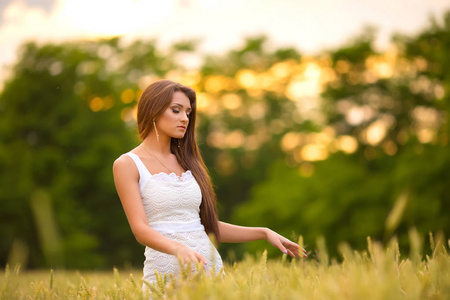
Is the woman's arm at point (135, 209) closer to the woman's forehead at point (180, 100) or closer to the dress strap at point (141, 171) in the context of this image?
the dress strap at point (141, 171)

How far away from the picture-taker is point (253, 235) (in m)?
3.72

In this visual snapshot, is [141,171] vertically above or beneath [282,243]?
above

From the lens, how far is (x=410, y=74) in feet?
87.4

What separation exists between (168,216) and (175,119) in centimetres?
69

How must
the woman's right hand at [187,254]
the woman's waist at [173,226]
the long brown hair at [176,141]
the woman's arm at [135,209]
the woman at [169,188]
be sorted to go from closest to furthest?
the woman's right hand at [187,254] → the woman's arm at [135,209] → the woman at [169,188] → the woman's waist at [173,226] → the long brown hair at [176,141]

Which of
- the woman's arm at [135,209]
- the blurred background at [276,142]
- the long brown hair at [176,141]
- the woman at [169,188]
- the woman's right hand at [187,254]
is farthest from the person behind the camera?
the blurred background at [276,142]

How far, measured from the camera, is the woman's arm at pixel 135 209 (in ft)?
9.93

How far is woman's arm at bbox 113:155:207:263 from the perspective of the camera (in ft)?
9.93

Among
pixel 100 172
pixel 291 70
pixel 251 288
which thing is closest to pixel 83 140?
pixel 100 172

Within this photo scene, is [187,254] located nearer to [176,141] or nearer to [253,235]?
[253,235]

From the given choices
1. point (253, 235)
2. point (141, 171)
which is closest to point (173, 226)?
point (141, 171)

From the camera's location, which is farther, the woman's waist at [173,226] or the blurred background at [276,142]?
the blurred background at [276,142]

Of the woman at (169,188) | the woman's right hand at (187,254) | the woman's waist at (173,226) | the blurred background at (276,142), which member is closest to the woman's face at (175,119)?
the woman at (169,188)

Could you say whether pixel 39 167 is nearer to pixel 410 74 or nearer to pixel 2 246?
pixel 2 246
